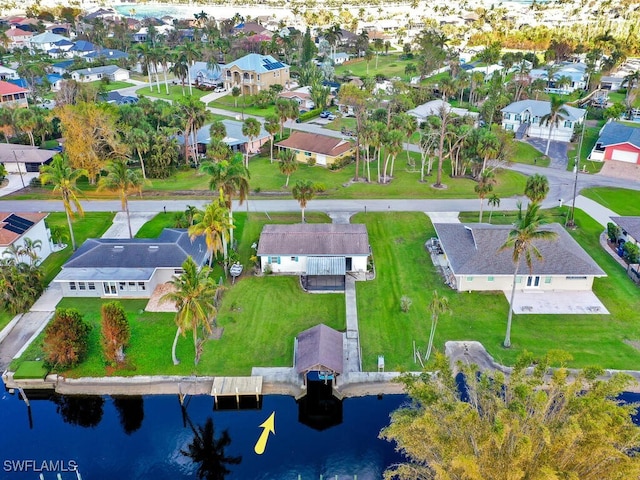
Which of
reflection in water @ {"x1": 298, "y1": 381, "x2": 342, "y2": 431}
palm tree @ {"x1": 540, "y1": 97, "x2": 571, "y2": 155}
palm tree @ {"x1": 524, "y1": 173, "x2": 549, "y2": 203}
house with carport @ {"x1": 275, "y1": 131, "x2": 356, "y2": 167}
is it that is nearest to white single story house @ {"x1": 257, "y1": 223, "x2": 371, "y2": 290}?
reflection in water @ {"x1": 298, "y1": 381, "x2": 342, "y2": 431}

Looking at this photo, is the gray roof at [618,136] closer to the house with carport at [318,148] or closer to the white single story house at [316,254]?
the house with carport at [318,148]

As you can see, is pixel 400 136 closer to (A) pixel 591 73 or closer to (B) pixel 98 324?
(B) pixel 98 324

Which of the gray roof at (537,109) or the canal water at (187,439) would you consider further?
the gray roof at (537,109)

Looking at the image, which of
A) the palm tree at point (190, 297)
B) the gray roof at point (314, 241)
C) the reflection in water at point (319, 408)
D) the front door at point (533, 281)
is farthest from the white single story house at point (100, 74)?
the front door at point (533, 281)

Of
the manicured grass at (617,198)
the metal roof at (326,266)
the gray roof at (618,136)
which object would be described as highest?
the gray roof at (618,136)

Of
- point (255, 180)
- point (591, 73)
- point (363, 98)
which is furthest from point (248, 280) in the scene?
point (591, 73)

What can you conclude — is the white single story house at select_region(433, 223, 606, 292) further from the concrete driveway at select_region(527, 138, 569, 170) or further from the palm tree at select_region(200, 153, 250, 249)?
the concrete driveway at select_region(527, 138, 569, 170)
